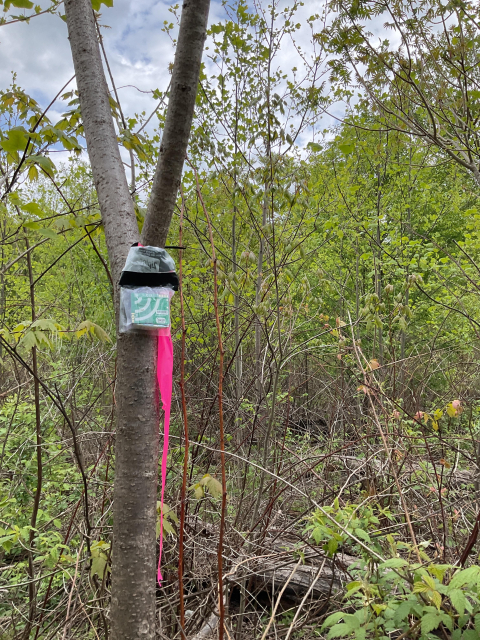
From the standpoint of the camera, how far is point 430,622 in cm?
119

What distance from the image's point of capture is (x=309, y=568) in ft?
8.96

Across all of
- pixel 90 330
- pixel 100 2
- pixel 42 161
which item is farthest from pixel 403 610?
pixel 100 2

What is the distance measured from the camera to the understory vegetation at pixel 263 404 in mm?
1619

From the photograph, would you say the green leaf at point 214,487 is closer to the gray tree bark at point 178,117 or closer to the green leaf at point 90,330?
the green leaf at point 90,330

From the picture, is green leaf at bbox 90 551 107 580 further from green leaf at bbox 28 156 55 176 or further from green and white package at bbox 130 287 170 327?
green leaf at bbox 28 156 55 176

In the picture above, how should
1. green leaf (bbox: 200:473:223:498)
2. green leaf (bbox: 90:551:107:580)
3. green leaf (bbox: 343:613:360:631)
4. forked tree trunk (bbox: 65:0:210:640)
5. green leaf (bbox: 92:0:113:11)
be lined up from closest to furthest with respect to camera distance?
forked tree trunk (bbox: 65:0:210:640) → green leaf (bbox: 343:613:360:631) → green leaf (bbox: 200:473:223:498) → green leaf (bbox: 90:551:107:580) → green leaf (bbox: 92:0:113:11)

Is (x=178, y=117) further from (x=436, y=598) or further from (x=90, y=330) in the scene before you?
(x=436, y=598)

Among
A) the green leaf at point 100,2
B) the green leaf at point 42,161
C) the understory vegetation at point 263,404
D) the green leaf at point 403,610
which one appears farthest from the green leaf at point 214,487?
the green leaf at point 100,2

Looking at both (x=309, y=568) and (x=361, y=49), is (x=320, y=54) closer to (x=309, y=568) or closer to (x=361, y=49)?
(x=361, y=49)

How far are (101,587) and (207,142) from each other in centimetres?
417

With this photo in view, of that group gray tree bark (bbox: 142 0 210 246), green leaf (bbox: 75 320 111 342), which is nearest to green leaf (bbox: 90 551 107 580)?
green leaf (bbox: 75 320 111 342)

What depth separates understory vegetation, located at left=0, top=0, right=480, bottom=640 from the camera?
5.31 ft

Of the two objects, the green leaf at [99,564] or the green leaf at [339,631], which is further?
the green leaf at [99,564]

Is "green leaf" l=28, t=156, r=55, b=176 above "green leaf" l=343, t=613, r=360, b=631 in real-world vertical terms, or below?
above
